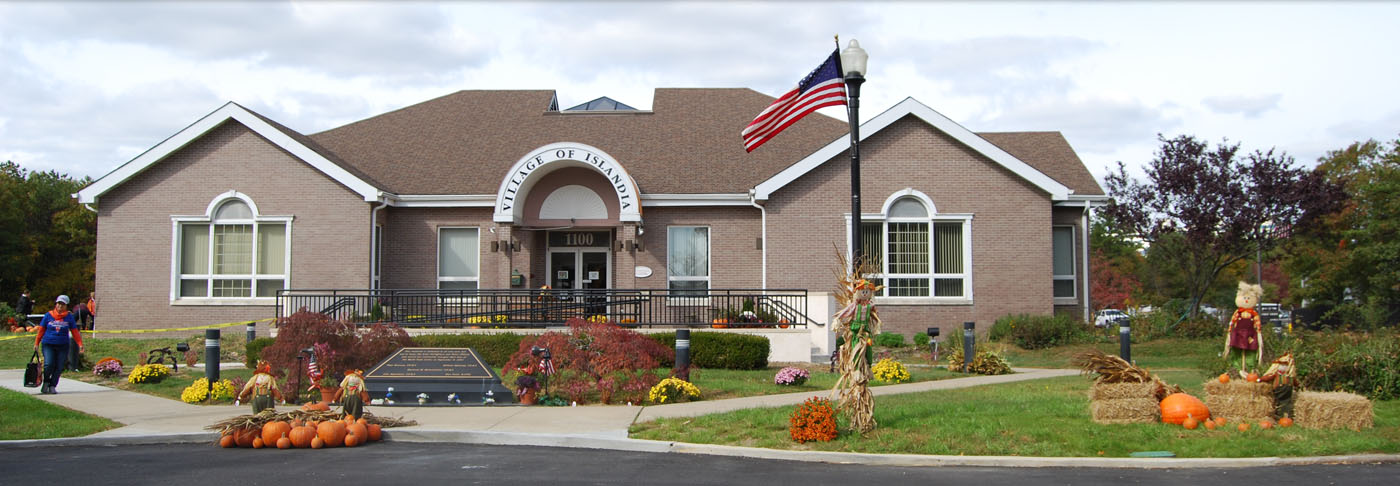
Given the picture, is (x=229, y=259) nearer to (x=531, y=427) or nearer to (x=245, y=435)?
(x=245, y=435)

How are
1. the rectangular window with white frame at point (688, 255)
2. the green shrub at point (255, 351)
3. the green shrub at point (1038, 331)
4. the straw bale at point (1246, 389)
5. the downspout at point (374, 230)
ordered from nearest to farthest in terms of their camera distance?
the straw bale at point (1246, 389) < the green shrub at point (255, 351) < the green shrub at point (1038, 331) < the downspout at point (374, 230) < the rectangular window with white frame at point (688, 255)

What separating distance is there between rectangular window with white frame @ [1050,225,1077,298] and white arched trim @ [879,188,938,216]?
147 inches

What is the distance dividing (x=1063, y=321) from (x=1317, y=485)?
13.8 meters

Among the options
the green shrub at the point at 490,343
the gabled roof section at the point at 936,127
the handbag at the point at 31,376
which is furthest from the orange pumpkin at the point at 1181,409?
the handbag at the point at 31,376

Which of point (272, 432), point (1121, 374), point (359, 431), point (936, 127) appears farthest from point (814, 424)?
point (936, 127)

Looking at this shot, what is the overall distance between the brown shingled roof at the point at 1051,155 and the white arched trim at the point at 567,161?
8924 millimetres

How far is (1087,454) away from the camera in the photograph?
935 cm

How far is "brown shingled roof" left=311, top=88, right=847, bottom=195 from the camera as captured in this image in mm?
24016

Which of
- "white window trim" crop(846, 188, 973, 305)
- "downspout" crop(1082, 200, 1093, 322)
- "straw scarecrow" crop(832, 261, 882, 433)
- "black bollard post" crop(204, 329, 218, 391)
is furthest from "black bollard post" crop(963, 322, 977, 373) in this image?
"black bollard post" crop(204, 329, 218, 391)

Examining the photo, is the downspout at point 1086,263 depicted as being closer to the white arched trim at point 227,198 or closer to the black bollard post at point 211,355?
the black bollard post at point 211,355

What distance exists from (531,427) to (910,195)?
13.7 metres

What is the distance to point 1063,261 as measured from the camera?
79.1ft

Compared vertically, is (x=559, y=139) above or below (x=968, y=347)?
above

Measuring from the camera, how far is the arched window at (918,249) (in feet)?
74.4
